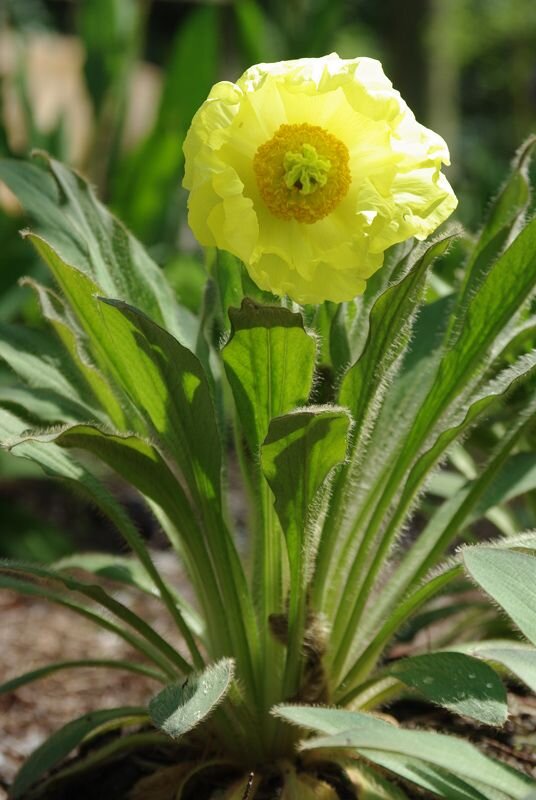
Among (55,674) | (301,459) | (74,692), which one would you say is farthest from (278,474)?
(55,674)

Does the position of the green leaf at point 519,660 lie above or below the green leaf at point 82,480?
above

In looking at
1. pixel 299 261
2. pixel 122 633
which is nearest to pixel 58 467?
pixel 122 633

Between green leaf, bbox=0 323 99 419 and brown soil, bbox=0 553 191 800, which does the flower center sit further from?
brown soil, bbox=0 553 191 800

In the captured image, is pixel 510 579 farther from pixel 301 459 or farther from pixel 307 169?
pixel 307 169

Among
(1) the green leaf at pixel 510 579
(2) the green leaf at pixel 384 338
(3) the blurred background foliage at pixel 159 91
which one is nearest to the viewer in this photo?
(1) the green leaf at pixel 510 579

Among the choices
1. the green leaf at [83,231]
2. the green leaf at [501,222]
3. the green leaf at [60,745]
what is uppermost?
the green leaf at [501,222]

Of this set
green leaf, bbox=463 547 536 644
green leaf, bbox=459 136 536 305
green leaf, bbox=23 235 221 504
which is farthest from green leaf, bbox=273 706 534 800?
green leaf, bbox=459 136 536 305

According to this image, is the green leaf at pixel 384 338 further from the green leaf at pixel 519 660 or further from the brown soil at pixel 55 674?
the brown soil at pixel 55 674

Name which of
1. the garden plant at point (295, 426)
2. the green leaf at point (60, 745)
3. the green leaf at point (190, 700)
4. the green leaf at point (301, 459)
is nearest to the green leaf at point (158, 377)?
the garden plant at point (295, 426)

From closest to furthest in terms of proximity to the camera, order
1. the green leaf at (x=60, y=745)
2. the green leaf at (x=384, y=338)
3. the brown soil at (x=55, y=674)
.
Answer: the green leaf at (x=384, y=338) < the green leaf at (x=60, y=745) < the brown soil at (x=55, y=674)
